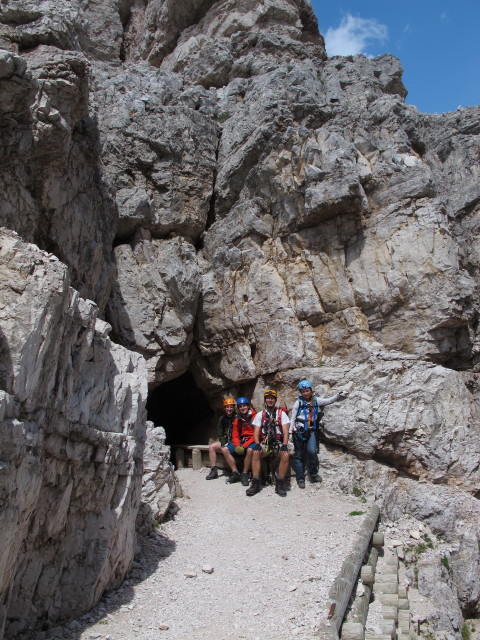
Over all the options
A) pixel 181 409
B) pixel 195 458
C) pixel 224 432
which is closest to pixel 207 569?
pixel 224 432

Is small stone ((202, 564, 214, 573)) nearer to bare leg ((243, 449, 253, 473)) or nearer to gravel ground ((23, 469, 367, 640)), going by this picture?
gravel ground ((23, 469, 367, 640))

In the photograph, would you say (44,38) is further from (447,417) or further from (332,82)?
(447,417)

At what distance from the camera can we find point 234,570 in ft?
25.0

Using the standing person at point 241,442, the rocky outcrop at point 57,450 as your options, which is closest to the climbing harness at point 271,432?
the standing person at point 241,442

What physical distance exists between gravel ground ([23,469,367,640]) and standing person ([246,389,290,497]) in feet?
1.47

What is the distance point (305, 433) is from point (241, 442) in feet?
5.02

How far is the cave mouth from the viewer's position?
61.5 ft

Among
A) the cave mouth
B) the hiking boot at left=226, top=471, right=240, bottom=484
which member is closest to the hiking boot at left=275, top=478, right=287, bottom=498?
the hiking boot at left=226, top=471, right=240, bottom=484

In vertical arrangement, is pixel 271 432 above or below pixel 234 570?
above

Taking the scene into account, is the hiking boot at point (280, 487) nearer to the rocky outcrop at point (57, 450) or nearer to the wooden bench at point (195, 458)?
the wooden bench at point (195, 458)

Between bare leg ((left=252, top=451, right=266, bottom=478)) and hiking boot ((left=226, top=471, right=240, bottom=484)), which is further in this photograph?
hiking boot ((left=226, top=471, right=240, bottom=484))

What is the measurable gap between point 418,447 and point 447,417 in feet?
3.27

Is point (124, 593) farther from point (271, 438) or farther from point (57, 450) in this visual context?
point (271, 438)

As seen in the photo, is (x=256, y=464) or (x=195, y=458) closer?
Answer: (x=256, y=464)
